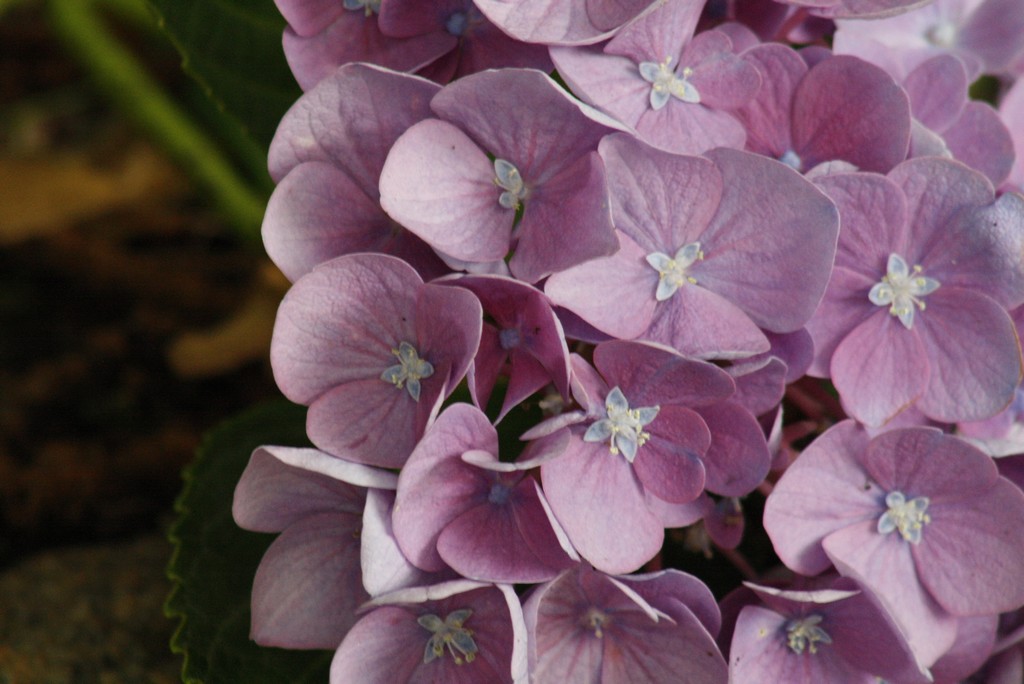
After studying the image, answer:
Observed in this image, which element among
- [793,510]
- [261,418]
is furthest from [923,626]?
[261,418]

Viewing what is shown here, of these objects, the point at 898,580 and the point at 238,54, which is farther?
the point at 238,54

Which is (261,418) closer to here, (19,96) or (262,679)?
(262,679)

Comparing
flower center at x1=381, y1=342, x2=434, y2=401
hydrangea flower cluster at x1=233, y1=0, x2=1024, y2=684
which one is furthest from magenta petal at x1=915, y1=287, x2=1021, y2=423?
flower center at x1=381, y1=342, x2=434, y2=401

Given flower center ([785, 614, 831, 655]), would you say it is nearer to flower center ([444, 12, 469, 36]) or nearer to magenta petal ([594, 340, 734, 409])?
magenta petal ([594, 340, 734, 409])

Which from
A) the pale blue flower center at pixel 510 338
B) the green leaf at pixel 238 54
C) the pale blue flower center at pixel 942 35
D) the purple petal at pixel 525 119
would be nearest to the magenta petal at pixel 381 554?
the pale blue flower center at pixel 510 338

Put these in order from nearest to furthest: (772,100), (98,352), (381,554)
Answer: (381,554) → (772,100) → (98,352)

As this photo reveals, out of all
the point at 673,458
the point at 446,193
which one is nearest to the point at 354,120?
the point at 446,193

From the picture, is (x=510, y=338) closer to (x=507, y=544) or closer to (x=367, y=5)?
(x=507, y=544)
